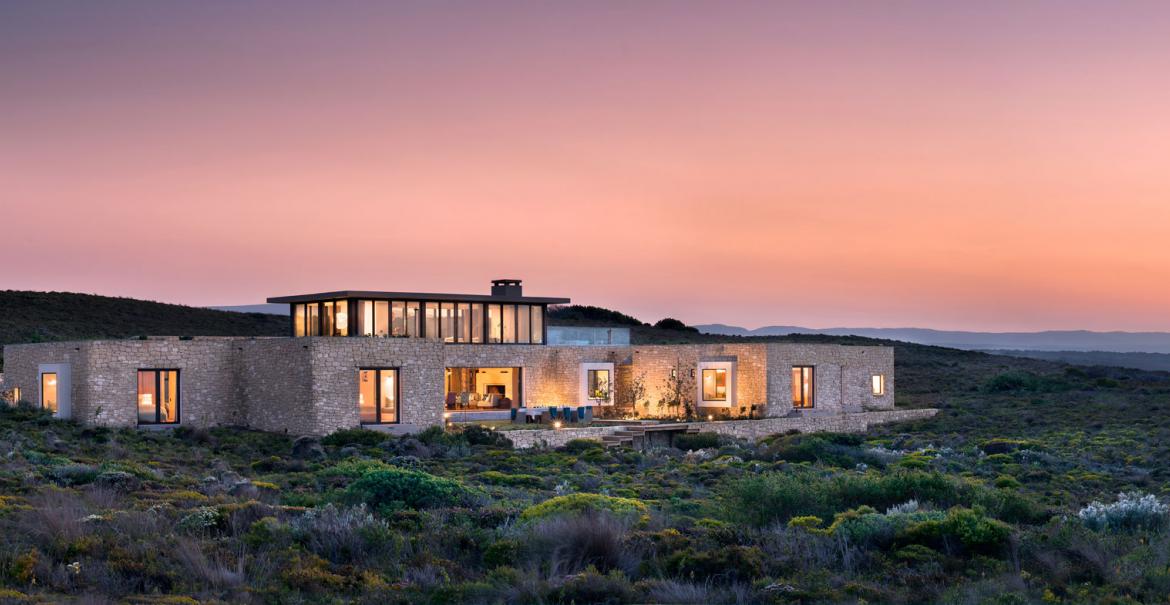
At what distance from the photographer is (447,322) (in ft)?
106

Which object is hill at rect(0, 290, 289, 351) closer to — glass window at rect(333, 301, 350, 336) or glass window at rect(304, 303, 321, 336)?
glass window at rect(304, 303, 321, 336)

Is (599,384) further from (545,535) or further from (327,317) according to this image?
(545,535)

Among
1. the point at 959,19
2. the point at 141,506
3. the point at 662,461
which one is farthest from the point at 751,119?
the point at 141,506

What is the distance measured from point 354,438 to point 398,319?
854cm

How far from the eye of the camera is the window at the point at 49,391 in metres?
25.4

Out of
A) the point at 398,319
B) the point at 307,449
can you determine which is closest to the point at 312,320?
the point at 398,319

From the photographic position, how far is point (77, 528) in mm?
9266

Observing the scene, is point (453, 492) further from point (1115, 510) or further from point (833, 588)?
point (1115, 510)

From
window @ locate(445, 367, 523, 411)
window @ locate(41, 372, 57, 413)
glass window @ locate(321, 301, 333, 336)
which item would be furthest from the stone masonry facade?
glass window @ locate(321, 301, 333, 336)

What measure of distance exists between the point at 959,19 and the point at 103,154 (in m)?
23.6

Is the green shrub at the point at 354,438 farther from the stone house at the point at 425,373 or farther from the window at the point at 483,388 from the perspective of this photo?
the window at the point at 483,388

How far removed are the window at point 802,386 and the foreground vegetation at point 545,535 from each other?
45.1 feet

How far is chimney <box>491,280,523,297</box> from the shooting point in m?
34.7

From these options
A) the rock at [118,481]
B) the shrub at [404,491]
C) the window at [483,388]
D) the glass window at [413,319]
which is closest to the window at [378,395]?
the window at [483,388]
